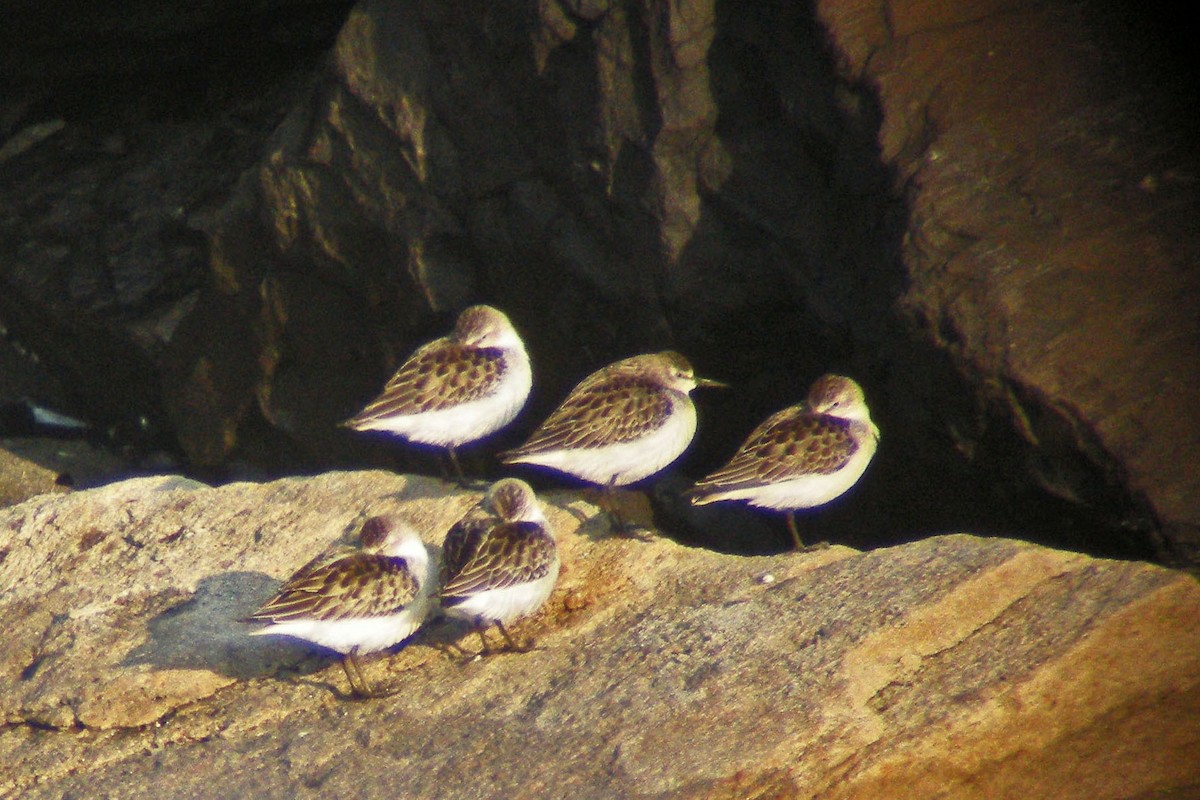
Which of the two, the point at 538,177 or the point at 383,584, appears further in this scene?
the point at 538,177

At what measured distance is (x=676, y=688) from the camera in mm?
6043

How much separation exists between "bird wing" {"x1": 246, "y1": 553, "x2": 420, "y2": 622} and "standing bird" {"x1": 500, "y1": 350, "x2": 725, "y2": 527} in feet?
3.85

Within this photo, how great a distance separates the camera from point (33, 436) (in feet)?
41.2

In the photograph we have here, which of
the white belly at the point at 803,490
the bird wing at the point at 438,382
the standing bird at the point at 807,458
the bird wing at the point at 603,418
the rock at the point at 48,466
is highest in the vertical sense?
the bird wing at the point at 438,382

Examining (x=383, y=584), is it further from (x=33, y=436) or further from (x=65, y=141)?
(x=65, y=141)

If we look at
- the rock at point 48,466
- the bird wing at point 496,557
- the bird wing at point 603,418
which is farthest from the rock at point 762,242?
the bird wing at point 496,557

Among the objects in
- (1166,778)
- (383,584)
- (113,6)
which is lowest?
(1166,778)

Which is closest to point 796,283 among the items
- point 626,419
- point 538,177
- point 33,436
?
point 626,419

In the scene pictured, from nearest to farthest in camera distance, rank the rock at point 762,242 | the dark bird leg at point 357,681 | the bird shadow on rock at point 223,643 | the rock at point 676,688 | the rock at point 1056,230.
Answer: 1. the rock at point 676,688
2. the dark bird leg at point 357,681
3. the rock at point 1056,230
4. the bird shadow on rock at point 223,643
5. the rock at point 762,242

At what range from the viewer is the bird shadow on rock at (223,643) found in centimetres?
687

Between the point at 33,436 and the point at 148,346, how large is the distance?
1590 mm

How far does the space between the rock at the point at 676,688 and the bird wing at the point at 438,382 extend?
120 centimetres

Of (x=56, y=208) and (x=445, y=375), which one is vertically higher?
(x=56, y=208)

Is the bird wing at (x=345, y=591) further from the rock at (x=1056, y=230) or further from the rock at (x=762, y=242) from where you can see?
the rock at (x=1056, y=230)
